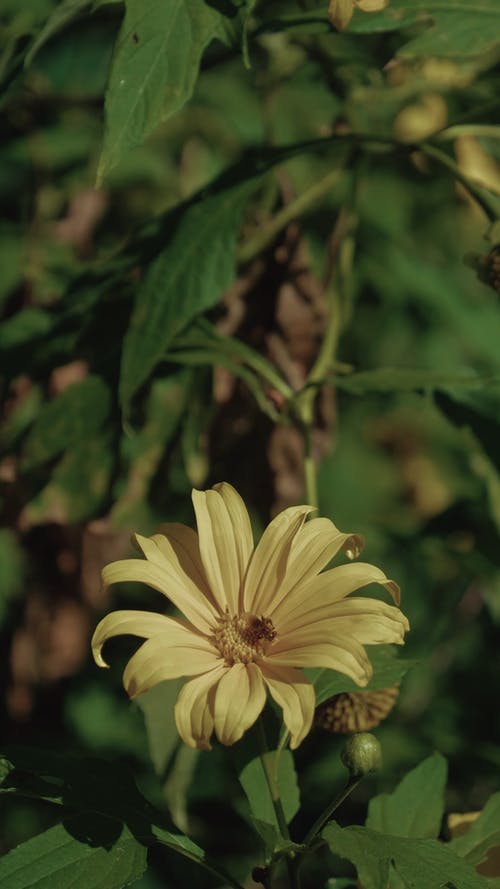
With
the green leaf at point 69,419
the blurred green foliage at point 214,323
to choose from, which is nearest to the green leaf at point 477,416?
the blurred green foliage at point 214,323

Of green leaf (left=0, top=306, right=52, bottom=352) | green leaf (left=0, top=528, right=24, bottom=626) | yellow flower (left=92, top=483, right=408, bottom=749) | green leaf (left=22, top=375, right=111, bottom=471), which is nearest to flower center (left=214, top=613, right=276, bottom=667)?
yellow flower (left=92, top=483, right=408, bottom=749)

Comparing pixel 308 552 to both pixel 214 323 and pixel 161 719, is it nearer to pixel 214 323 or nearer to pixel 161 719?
pixel 161 719

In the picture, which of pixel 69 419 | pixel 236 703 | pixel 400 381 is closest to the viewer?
pixel 236 703

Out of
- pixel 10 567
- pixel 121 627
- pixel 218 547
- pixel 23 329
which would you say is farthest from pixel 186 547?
pixel 10 567

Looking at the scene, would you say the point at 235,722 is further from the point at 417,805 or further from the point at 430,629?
the point at 430,629

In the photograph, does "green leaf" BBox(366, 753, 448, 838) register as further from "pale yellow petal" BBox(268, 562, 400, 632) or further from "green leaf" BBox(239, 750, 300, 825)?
"pale yellow petal" BBox(268, 562, 400, 632)

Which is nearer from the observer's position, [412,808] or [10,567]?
[412,808]

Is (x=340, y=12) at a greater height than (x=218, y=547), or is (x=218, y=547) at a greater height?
(x=340, y=12)
